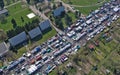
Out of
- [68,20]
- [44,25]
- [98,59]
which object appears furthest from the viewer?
[68,20]

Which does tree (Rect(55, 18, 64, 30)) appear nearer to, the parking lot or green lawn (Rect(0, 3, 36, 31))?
the parking lot

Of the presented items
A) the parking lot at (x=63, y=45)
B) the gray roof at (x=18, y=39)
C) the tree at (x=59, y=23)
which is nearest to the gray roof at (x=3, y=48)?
the gray roof at (x=18, y=39)

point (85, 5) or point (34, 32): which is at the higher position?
point (85, 5)

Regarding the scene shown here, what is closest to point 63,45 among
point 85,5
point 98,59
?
point 98,59

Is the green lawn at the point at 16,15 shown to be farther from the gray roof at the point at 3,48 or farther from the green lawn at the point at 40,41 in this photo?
the green lawn at the point at 40,41

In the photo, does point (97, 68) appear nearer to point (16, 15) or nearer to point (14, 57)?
point (14, 57)

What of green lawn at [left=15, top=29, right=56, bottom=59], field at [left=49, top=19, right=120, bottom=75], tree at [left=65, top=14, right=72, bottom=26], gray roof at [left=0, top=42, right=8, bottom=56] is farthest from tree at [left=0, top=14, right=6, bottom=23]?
field at [left=49, top=19, right=120, bottom=75]

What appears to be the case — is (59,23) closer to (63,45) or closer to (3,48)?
(63,45)
